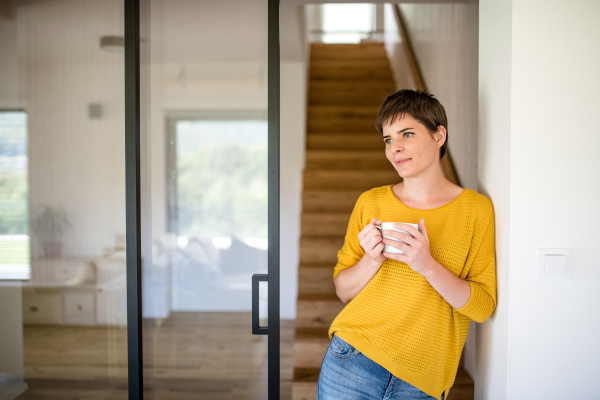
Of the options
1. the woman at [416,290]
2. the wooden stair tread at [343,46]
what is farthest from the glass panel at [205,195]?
the wooden stair tread at [343,46]

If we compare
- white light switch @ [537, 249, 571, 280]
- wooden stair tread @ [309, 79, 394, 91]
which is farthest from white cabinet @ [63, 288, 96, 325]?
wooden stair tread @ [309, 79, 394, 91]

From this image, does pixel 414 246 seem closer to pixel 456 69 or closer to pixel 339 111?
pixel 456 69

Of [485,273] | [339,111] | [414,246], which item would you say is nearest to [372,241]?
[414,246]

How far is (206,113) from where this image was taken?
6.72 ft

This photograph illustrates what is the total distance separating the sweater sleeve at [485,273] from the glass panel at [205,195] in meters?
0.74

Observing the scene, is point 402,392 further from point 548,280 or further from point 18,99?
point 18,99

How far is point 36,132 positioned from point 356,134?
2.88m

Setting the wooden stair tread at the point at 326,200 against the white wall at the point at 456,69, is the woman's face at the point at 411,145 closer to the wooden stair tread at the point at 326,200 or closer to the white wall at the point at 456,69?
the white wall at the point at 456,69

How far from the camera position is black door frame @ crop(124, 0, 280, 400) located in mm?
1604

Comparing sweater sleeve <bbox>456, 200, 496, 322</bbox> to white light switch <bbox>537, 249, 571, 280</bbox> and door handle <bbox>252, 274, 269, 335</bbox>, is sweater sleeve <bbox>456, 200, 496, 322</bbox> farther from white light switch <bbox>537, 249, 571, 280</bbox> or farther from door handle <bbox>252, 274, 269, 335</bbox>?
door handle <bbox>252, 274, 269, 335</bbox>

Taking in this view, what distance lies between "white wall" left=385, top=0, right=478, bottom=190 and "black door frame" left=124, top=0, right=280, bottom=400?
119 cm

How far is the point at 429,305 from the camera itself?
1.29m

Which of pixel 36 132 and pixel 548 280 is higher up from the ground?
pixel 36 132

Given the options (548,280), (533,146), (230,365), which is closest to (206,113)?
(230,365)
